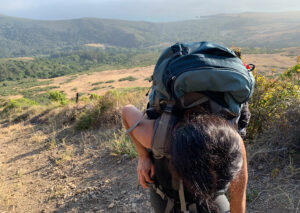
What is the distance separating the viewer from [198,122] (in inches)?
31.1

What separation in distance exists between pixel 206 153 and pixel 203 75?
297mm

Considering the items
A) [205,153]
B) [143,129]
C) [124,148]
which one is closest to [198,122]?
[205,153]

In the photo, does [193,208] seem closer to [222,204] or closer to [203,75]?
[222,204]

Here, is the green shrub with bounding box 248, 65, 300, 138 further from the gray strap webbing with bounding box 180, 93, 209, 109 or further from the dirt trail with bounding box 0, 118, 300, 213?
the gray strap webbing with bounding box 180, 93, 209, 109

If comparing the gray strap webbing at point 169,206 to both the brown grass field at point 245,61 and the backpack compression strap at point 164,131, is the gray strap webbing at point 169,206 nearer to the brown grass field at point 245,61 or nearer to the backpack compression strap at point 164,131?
the backpack compression strap at point 164,131

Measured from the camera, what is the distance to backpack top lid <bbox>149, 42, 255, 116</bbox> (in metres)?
0.81

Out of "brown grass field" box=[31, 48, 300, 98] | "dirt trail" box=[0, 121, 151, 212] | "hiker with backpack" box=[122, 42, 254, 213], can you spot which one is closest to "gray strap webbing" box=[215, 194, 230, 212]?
"hiker with backpack" box=[122, 42, 254, 213]

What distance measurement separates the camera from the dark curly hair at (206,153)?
0.74 m

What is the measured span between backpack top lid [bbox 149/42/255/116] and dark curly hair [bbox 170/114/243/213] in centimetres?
12

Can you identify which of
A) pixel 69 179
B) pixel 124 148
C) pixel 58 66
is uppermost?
pixel 124 148

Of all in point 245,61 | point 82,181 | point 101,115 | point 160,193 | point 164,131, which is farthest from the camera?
point 245,61

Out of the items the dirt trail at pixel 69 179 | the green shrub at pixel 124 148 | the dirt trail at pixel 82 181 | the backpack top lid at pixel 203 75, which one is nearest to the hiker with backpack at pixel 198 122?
the backpack top lid at pixel 203 75

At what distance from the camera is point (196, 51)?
35.2 inches

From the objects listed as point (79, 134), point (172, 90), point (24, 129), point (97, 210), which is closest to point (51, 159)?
point (79, 134)
